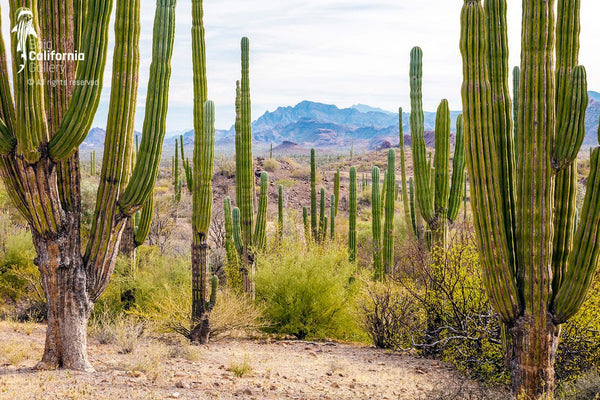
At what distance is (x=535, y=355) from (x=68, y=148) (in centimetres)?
624

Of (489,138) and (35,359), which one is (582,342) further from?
(35,359)

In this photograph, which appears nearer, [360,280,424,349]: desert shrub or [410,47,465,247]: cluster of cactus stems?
[360,280,424,349]: desert shrub

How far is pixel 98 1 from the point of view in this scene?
751 centimetres

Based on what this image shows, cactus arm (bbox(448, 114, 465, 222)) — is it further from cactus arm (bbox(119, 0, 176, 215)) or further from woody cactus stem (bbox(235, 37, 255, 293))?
cactus arm (bbox(119, 0, 176, 215))

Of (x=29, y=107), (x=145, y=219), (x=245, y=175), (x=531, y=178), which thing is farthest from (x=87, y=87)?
(x=245, y=175)

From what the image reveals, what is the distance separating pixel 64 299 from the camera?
758 cm

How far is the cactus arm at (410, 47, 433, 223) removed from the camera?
11.4 m

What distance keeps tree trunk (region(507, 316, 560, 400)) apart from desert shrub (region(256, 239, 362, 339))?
18.7ft

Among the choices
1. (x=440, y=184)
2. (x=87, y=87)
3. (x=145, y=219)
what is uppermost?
(x=87, y=87)

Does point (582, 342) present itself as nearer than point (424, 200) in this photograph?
Yes

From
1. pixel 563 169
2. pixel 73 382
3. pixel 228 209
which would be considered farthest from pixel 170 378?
pixel 228 209

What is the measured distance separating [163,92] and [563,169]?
5.64m

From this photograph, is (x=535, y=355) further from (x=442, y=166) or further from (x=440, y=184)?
(x=442, y=166)

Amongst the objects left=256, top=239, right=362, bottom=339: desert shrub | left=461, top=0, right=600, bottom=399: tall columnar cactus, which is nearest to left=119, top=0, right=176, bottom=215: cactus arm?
left=461, top=0, right=600, bottom=399: tall columnar cactus
